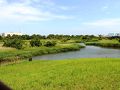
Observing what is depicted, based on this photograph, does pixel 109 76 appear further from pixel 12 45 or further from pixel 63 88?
pixel 12 45

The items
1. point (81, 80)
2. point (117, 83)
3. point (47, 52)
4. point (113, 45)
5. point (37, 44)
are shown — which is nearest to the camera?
point (117, 83)

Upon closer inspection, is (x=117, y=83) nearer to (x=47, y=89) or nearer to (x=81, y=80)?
(x=81, y=80)

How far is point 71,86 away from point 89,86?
1.03 metres

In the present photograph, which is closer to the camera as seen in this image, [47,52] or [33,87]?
[33,87]

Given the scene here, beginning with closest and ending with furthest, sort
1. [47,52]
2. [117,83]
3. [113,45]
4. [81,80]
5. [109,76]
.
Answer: [117,83] → [81,80] → [109,76] → [47,52] → [113,45]

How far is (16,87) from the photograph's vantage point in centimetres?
1466

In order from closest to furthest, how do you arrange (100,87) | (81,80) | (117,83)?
1. (100,87)
2. (117,83)
3. (81,80)

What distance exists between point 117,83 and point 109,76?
237 centimetres

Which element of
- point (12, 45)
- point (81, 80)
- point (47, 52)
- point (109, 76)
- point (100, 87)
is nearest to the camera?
point (100, 87)

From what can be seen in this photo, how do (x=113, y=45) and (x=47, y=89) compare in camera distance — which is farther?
(x=113, y=45)

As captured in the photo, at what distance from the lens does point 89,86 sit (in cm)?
1398

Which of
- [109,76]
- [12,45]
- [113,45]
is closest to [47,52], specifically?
[12,45]

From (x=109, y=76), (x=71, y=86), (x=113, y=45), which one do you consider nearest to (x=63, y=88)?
(x=71, y=86)

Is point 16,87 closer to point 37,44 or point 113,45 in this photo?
point 37,44
